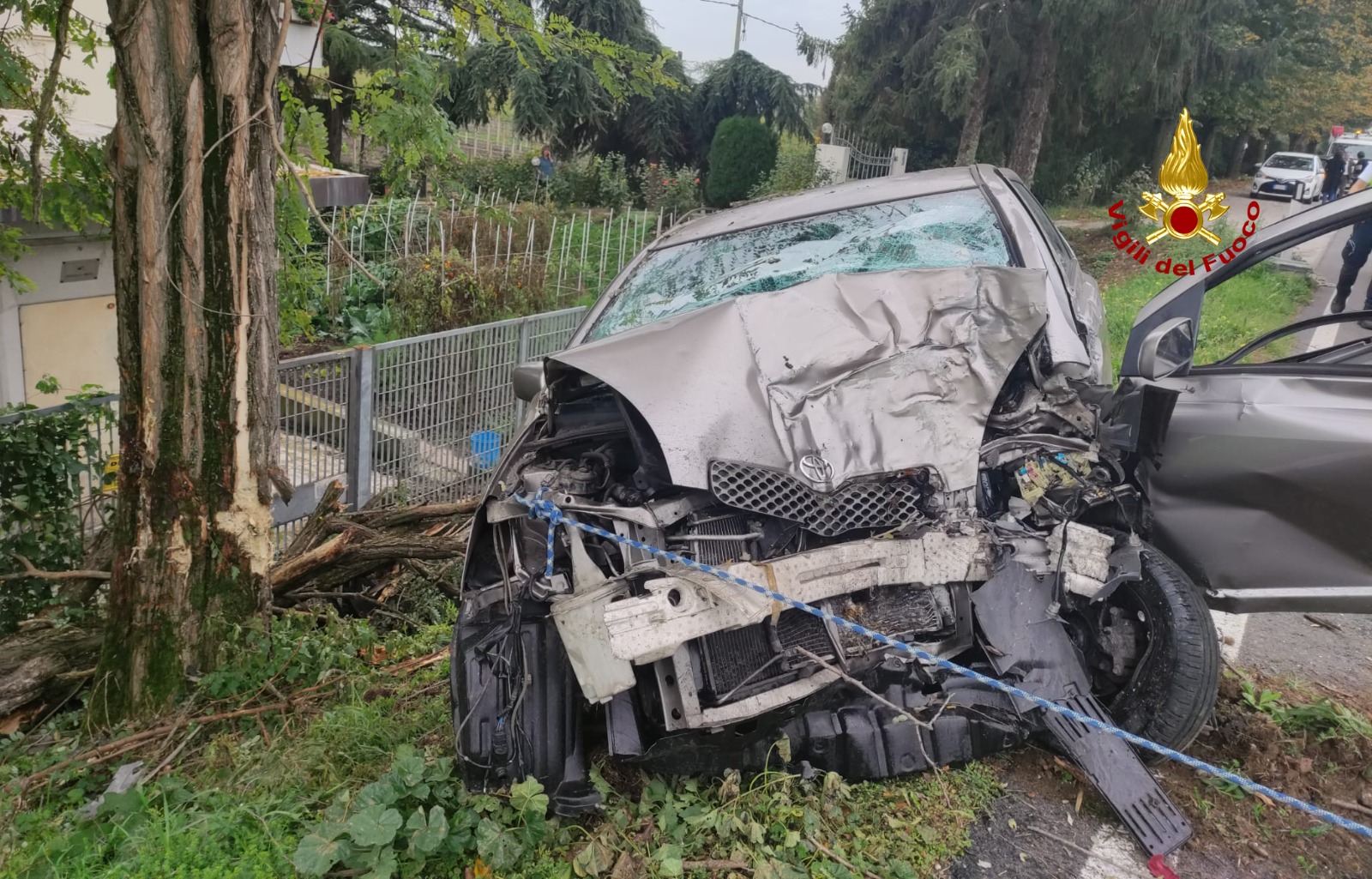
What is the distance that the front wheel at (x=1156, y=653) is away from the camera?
291cm

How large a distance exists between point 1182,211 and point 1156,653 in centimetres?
1155

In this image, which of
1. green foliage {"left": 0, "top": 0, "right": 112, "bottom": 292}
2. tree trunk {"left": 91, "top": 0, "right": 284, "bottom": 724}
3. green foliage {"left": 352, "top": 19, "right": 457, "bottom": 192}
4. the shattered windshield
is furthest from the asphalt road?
green foliage {"left": 0, "top": 0, "right": 112, "bottom": 292}

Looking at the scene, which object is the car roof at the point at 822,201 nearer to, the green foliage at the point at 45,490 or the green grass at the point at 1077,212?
the green foliage at the point at 45,490

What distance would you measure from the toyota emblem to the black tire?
3.88ft

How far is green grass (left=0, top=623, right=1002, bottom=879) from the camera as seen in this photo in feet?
8.49

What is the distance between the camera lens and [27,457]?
4.04 metres

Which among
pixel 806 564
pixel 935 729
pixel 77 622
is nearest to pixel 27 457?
pixel 77 622

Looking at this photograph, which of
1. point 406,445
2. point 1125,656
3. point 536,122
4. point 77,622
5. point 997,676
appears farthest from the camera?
point 536,122

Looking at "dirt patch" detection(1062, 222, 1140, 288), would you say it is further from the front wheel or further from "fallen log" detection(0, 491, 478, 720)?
"fallen log" detection(0, 491, 478, 720)

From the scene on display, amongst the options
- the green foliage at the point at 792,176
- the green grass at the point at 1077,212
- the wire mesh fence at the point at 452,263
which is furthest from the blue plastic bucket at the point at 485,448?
the green grass at the point at 1077,212

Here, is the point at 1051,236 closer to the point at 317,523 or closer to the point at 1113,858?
the point at 1113,858

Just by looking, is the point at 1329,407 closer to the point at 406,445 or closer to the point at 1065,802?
the point at 1065,802

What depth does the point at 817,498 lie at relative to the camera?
2715mm

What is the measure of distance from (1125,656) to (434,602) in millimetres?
3267
